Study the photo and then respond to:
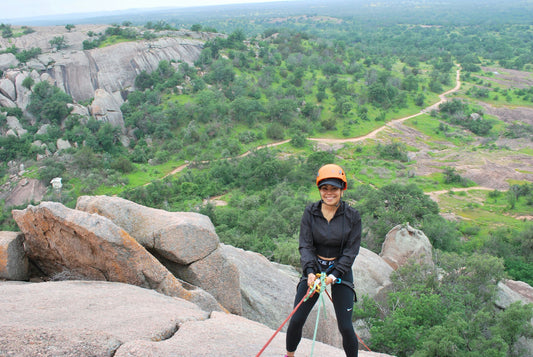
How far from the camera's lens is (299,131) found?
56125 mm

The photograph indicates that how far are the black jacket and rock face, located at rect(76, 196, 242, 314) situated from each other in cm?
512

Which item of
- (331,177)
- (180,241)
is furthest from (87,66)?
(331,177)

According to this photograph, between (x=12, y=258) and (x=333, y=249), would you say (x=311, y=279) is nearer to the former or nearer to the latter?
(x=333, y=249)

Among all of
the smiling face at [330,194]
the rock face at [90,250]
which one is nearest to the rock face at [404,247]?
the rock face at [90,250]

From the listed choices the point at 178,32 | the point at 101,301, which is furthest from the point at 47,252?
the point at 178,32

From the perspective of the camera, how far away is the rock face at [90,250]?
8.18 m

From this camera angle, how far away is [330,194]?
548cm

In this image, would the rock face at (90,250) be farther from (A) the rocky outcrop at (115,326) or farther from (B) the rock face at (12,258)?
(A) the rocky outcrop at (115,326)

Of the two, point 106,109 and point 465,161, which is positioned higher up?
point 106,109

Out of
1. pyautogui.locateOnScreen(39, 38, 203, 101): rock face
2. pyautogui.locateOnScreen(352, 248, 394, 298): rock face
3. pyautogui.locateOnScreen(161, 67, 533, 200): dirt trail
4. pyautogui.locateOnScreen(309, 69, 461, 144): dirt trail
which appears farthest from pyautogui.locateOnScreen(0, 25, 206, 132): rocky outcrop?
pyautogui.locateOnScreen(352, 248, 394, 298): rock face

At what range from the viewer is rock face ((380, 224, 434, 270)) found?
20328 millimetres

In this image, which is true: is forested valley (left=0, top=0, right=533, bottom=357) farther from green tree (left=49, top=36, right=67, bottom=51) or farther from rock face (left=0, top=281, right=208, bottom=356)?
rock face (left=0, top=281, right=208, bottom=356)

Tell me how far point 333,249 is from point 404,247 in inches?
664

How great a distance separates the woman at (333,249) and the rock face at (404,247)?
16038 millimetres
